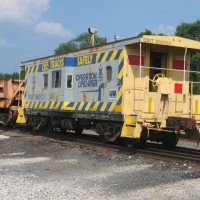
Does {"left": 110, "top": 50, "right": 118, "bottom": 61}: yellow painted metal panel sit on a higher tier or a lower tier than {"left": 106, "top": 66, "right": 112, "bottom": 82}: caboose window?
higher

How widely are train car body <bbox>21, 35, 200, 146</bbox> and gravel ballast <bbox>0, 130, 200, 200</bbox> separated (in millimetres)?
1277

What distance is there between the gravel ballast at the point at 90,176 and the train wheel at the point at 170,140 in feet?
7.42

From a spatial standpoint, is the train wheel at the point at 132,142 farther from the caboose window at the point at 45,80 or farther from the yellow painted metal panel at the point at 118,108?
the caboose window at the point at 45,80

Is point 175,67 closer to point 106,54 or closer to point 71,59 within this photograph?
point 106,54

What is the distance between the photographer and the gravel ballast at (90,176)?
272 inches

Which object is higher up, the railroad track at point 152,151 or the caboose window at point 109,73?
the caboose window at point 109,73

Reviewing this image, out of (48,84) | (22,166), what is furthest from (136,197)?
(48,84)

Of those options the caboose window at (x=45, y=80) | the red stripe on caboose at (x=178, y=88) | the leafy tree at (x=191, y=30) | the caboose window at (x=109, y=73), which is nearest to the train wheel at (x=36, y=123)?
the caboose window at (x=45, y=80)

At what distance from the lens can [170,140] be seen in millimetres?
13398

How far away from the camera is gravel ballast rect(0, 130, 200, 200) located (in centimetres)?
691

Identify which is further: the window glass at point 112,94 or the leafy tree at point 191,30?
the leafy tree at point 191,30

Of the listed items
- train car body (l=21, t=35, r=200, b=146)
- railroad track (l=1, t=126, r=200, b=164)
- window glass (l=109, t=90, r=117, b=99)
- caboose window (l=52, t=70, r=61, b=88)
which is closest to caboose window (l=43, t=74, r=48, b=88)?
caboose window (l=52, t=70, r=61, b=88)

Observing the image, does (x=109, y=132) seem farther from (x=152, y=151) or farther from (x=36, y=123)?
(x=36, y=123)

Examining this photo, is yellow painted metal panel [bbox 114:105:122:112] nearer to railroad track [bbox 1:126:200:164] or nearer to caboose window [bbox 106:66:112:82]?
caboose window [bbox 106:66:112:82]
